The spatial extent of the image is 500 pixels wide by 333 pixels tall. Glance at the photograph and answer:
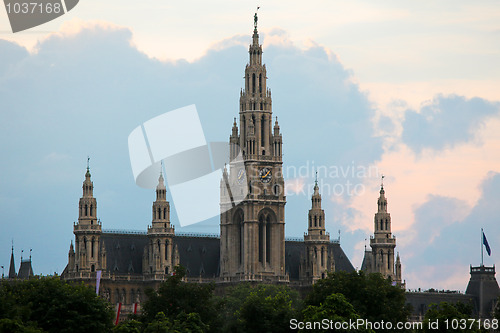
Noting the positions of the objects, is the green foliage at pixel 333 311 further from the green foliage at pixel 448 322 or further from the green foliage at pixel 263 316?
the green foliage at pixel 448 322

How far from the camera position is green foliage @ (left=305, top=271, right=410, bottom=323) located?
177250 mm

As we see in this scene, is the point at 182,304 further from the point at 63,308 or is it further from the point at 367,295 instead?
the point at 367,295

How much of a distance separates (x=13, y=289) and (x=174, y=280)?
18.7m

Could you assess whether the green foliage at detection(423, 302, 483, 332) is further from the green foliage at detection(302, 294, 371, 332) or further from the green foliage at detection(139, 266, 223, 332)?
the green foliage at detection(139, 266, 223, 332)

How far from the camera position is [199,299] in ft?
562

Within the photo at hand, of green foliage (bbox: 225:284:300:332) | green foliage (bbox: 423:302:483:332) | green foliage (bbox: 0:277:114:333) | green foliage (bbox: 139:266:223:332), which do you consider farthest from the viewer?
green foliage (bbox: 139:266:223:332)

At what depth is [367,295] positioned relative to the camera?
17988cm

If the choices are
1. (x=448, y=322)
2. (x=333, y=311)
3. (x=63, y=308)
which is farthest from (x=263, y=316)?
(x=63, y=308)

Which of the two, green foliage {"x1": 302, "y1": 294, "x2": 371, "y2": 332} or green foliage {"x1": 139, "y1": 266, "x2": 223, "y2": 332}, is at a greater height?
green foliage {"x1": 139, "y1": 266, "x2": 223, "y2": 332}

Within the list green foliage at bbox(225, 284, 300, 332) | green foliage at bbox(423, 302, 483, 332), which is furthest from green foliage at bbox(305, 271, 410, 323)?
green foliage at bbox(423, 302, 483, 332)

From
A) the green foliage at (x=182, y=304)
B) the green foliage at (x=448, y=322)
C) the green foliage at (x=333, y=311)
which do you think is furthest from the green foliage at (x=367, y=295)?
the green foliage at (x=333, y=311)

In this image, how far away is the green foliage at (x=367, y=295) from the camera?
17725cm

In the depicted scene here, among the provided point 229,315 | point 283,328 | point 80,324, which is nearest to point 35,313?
point 80,324

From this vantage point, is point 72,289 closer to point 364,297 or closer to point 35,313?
point 35,313
